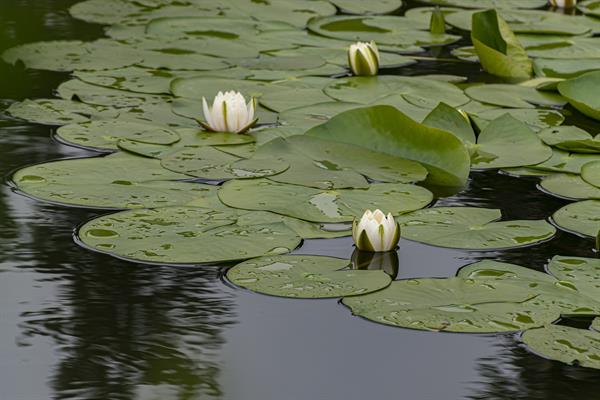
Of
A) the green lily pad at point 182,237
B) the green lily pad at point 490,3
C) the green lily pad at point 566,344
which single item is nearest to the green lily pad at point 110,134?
the green lily pad at point 182,237

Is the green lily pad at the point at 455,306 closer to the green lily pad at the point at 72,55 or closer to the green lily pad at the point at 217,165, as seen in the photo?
the green lily pad at the point at 217,165

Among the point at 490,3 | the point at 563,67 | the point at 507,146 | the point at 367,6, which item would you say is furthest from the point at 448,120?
the point at 490,3

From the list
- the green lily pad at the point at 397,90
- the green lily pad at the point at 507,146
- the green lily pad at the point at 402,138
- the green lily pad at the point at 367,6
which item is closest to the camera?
the green lily pad at the point at 402,138

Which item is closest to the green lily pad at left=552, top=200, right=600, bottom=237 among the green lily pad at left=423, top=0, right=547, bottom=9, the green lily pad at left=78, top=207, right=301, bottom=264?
the green lily pad at left=78, top=207, right=301, bottom=264

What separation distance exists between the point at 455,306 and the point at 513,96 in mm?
1460

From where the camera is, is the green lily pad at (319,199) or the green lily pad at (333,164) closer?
the green lily pad at (319,199)

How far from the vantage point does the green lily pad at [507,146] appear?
110 inches

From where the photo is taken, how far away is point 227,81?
3.38 metres

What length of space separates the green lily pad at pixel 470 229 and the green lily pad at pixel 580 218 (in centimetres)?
4

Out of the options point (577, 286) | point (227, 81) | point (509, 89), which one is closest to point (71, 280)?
point (577, 286)

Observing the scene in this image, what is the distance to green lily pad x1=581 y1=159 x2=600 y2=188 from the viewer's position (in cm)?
263

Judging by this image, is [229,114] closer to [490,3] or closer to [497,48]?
[497,48]

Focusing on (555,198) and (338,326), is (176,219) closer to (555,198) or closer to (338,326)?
(338,326)

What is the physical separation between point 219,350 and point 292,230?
0.53 metres
